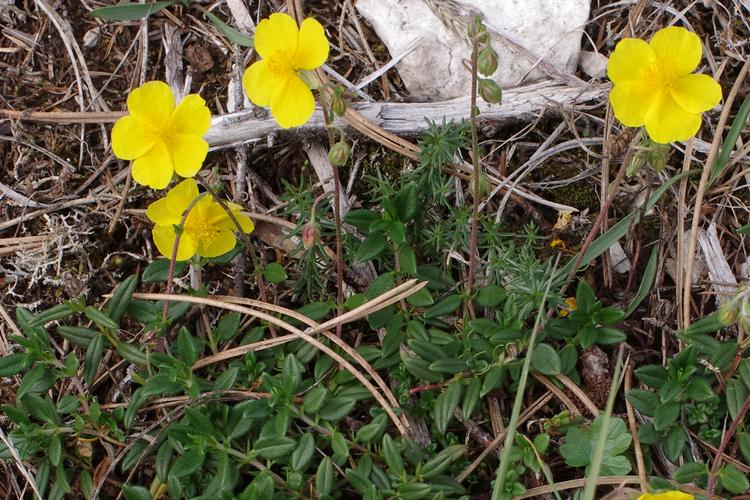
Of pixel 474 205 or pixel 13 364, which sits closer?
pixel 474 205

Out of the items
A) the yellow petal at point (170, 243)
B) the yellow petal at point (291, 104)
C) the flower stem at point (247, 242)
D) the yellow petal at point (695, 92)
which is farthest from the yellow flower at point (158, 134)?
the yellow petal at point (695, 92)

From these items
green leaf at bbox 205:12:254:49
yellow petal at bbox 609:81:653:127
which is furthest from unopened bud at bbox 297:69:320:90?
Answer: yellow petal at bbox 609:81:653:127

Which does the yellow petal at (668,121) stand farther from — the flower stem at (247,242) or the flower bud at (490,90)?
the flower stem at (247,242)

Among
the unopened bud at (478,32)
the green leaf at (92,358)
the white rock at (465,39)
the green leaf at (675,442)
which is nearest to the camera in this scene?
the unopened bud at (478,32)

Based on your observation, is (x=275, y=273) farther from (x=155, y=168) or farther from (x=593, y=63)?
(x=593, y=63)

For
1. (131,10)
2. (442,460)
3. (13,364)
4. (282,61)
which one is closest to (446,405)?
(442,460)

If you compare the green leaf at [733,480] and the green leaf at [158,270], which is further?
the green leaf at [158,270]
